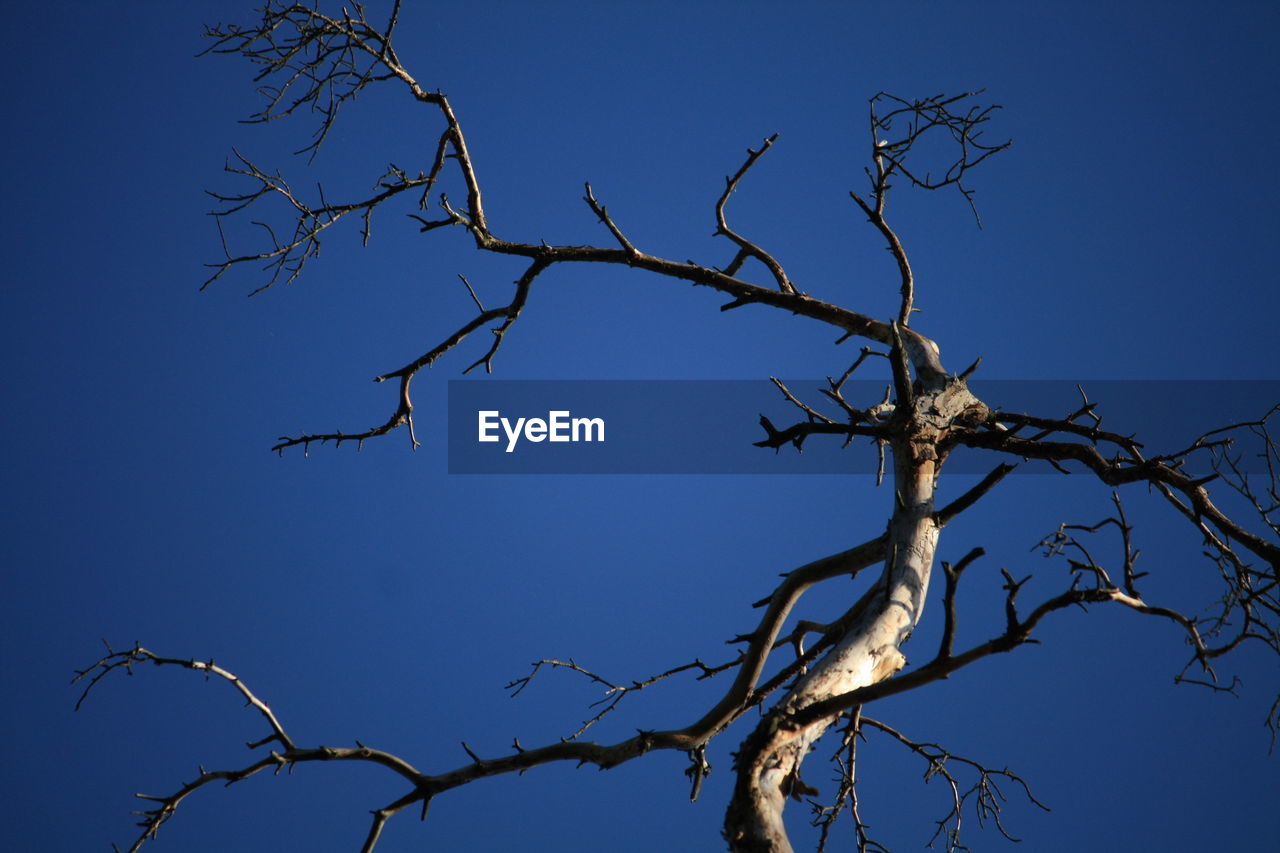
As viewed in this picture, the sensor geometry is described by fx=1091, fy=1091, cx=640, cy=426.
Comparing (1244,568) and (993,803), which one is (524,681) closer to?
(993,803)

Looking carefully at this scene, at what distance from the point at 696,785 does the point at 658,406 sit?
8.91m

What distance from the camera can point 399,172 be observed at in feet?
8.52

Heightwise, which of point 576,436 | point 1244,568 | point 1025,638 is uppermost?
point 576,436

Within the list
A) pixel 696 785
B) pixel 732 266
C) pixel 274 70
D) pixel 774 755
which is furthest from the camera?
pixel 732 266

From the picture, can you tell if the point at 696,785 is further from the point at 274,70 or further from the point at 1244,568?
the point at 274,70

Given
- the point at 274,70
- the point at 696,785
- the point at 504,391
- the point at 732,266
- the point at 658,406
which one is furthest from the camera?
the point at 658,406

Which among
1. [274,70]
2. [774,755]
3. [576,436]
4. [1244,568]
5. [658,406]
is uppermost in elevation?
[658,406]

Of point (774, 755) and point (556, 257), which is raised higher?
point (556, 257)

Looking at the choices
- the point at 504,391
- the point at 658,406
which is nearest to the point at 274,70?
the point at 504,391

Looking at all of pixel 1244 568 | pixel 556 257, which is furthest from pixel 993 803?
pixel 556 257

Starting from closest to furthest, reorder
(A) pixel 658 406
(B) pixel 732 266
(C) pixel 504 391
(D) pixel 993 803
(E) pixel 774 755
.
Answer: (E) pixel 774 755 → (D) pixel 993 803 → (B) pixel 732 266 → (C) pixel 504 391 → (A) pixel 658 406

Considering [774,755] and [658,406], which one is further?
[658,406]

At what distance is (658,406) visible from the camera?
1104cm

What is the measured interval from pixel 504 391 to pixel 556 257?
18.6 ft
